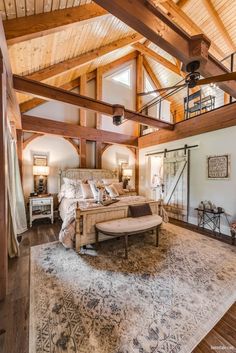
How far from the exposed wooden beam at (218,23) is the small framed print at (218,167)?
12.4 ft

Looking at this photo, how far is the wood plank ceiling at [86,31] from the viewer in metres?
2.16

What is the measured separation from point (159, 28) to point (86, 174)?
4.20 m

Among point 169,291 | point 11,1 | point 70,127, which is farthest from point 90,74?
point 169,291

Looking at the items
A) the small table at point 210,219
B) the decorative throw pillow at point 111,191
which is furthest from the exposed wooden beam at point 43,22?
the small table at point 210,219

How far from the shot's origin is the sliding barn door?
16.1 feet

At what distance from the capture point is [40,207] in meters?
4.75

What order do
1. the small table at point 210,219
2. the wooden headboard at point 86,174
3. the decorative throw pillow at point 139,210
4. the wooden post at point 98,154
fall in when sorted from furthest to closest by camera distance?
the wooden post at point 98,154
the wooden headboard at point 86,174
the small table at point 210,219
the decorative throw pillow at point 139,210

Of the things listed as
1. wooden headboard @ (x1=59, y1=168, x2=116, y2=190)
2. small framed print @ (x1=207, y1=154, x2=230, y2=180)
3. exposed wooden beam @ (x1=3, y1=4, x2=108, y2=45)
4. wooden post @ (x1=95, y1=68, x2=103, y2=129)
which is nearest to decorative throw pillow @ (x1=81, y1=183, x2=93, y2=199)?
wooden headboard @ (x1=59, y1=168, x2=116, y2=190)

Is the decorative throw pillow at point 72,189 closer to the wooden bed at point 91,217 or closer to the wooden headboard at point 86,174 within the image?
the wooden headboard at point 86,174

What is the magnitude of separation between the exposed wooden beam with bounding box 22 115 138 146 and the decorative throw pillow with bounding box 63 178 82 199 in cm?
159

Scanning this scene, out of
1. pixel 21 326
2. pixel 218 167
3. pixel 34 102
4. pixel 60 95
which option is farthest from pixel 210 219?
pixel 34 102

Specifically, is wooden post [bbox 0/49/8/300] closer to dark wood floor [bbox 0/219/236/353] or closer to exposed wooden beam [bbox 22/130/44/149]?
dark wood floor [bbox 0/219/236/353]

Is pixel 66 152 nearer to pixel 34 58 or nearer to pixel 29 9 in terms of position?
pixel 34 58

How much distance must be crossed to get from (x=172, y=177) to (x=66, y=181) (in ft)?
11.4
